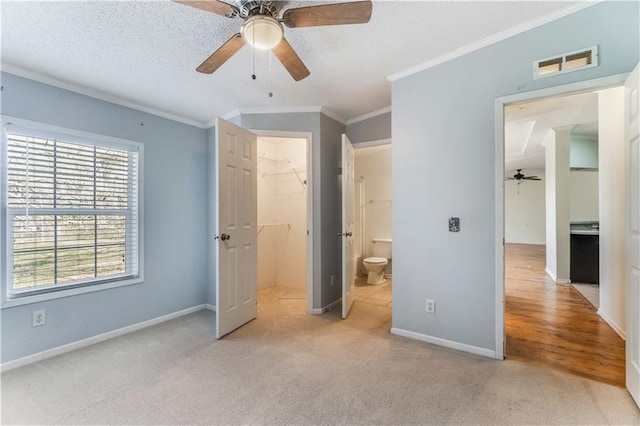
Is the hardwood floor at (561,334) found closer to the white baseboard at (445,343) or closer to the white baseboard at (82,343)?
the white baseboard at (445,343)

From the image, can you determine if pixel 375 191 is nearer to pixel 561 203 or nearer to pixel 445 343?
pixel 561 203

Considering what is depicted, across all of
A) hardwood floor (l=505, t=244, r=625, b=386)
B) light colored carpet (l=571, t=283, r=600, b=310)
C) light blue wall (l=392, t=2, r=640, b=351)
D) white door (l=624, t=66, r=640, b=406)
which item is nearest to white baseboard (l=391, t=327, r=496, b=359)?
light blue wall (l=392, t=2, r=640, b=351)

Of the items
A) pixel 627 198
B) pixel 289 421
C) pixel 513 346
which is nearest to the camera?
pixel 289 421

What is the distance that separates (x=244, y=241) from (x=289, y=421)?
6.01ft

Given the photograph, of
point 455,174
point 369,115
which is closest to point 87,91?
point 369,115

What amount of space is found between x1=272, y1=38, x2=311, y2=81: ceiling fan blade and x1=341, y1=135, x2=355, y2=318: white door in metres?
1.21

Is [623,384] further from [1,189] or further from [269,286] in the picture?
[1,189]

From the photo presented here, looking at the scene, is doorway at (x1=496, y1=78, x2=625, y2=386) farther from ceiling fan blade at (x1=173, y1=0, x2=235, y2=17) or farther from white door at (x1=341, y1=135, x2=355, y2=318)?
ceiling fan blade at (x1=173, y1=0, x2=235, y2=17)

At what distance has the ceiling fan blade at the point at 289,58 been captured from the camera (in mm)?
1736

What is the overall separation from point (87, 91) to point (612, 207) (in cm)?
541

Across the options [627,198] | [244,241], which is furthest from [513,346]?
[244,241]

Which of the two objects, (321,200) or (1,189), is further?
(321,200)

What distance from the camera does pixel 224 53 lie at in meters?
1.80

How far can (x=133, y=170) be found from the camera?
308 centimetres
